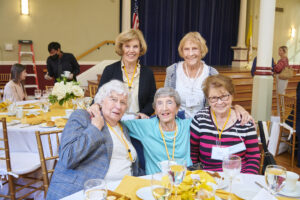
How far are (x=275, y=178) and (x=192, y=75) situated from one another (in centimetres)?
172

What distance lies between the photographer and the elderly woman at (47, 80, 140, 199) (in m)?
1.63

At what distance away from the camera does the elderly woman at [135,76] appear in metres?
2.71

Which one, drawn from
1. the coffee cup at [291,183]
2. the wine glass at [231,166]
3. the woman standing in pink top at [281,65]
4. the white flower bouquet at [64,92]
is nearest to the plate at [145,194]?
the wine glass at [231,166]

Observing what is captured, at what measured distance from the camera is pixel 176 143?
2072 millimetres

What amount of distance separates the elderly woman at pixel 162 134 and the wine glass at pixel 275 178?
91 cm

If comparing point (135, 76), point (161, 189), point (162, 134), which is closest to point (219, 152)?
point (162, 134)

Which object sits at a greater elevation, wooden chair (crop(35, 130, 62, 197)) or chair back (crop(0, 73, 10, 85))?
chair back (crop(0, 73, 10, 85))

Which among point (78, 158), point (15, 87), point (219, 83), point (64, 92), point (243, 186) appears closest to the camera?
point (243, 186)

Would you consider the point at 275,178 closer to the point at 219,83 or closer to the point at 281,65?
the point at 219,83

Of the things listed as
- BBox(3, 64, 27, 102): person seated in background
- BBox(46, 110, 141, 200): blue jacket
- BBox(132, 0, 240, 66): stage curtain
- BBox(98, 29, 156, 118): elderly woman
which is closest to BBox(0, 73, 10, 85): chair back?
BBox(3, 64, 27, 102): person seated in background

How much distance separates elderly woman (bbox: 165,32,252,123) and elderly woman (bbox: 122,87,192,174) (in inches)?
24.7

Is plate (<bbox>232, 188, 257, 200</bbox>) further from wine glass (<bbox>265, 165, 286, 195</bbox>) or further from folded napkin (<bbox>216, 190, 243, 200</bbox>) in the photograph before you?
wine glass (<bbox>265, 165, 286, 195</bbox>)

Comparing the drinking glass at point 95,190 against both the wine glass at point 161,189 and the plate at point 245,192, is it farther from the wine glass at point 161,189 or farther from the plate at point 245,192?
the plate at point 245,192

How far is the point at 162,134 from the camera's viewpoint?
2061 millimetres
